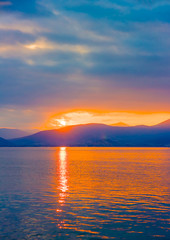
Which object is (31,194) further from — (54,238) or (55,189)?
(54,238)

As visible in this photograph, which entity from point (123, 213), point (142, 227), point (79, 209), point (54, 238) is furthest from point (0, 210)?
point (142, 227)

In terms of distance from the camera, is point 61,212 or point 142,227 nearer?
point 142,227

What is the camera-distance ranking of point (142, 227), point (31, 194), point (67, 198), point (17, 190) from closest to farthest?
point (142, 227)
point (67, 198)
point (31, 194)
point (17, 190)

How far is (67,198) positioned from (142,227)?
19493mm

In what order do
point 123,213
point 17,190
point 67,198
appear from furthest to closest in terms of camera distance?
point 17,190 → point 67,198 → point 123,213

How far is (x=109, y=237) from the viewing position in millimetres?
29422

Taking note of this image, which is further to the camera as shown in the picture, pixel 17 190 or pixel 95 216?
pixel 17 190

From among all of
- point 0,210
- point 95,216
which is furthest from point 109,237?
point 0,210

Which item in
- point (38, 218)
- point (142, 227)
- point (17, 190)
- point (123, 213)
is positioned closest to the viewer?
point (142, 227)

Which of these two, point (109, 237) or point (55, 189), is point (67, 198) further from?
point (109, 237)

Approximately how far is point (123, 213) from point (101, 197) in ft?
37.9

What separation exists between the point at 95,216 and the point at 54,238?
9045mm

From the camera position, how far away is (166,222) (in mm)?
34344

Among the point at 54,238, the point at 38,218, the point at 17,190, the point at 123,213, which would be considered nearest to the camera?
the point at 54,238
